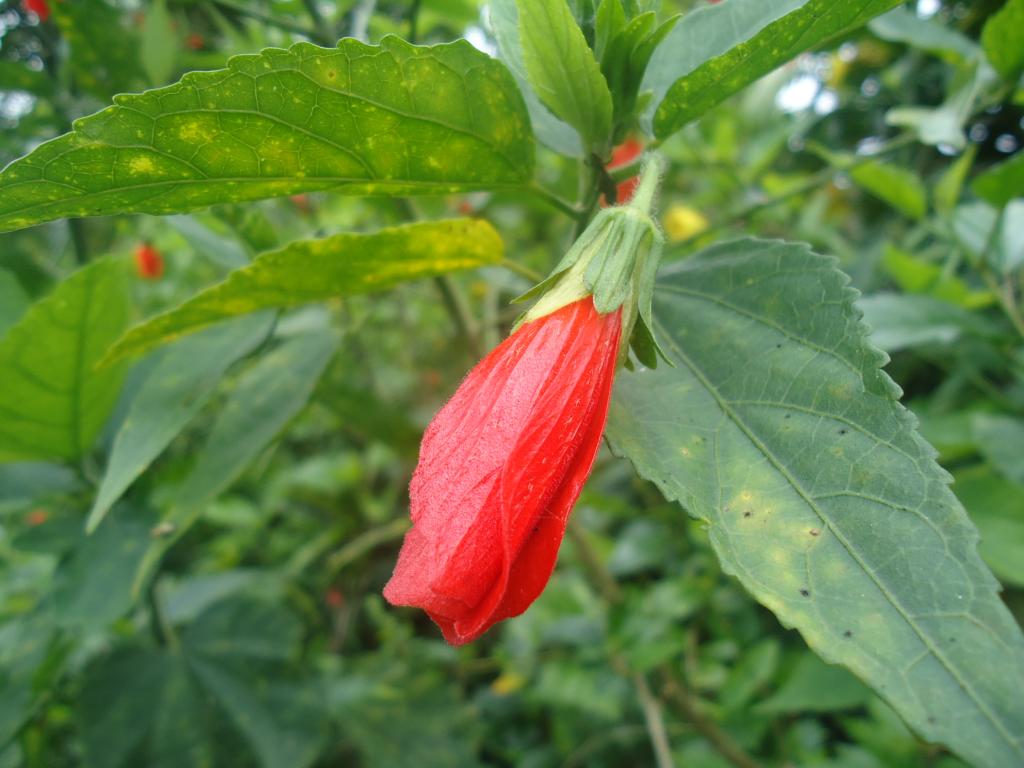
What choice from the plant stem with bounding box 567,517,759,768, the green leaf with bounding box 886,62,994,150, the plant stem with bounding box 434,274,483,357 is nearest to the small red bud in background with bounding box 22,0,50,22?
the plant stem with bounding box 434,274,483,357

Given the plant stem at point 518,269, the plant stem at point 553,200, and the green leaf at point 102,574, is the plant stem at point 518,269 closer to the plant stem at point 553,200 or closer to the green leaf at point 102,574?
the plant stem at point 553,200

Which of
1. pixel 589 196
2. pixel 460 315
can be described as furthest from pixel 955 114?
pixel 460 315

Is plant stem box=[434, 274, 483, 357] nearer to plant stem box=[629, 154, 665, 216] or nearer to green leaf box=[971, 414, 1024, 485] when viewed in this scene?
plant stem box=[629, 154, 665, 216]

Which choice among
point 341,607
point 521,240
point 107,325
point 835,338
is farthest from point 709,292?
point 521,240

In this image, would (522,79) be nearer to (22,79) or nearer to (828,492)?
(828,492)

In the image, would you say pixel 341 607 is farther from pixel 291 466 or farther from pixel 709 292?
pixel 709 292

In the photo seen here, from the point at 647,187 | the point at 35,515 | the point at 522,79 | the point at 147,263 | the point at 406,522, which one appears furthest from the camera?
the point at 147,263

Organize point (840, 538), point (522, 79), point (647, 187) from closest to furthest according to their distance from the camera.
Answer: point (840, 538) < point (647, 187) < point (522, 79)
